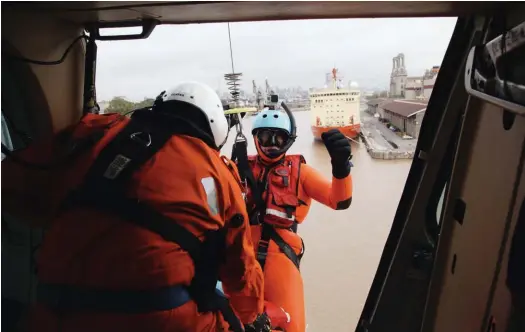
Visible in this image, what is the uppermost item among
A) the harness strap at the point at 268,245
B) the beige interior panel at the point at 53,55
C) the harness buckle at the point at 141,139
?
the beige interior panel at the point at 53,55

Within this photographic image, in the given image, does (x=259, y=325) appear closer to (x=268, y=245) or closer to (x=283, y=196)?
(x=268, y=245)

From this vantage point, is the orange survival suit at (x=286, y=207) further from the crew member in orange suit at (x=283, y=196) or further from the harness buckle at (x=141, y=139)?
the harness buckle at (x=141, y=139)

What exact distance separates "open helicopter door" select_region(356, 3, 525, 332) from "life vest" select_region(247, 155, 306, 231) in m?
0.75

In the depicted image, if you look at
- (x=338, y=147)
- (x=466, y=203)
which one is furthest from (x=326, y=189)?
(x=466, y=203)

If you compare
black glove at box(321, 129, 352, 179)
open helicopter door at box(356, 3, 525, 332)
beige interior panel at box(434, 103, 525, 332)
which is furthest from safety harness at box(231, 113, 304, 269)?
beige interior panel at box(434, 103, 525, 332)

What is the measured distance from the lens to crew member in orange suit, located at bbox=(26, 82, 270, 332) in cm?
106

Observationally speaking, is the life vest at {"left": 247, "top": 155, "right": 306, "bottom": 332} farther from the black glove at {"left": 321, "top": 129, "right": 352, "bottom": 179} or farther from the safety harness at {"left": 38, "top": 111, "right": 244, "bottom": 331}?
the safety harness at {"left": 38, "top": 111, "right": 244, "bottom": 331}

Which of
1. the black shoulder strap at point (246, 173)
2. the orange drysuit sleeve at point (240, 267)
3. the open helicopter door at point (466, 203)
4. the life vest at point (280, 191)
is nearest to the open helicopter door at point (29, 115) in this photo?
the orange drysuit sleeve at point (240, 267)

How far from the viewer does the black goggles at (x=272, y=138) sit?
258 centimetres

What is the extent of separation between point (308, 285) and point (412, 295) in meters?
3.57

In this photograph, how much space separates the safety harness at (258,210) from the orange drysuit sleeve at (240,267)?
850 mm

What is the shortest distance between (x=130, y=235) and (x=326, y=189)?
1.54 metres

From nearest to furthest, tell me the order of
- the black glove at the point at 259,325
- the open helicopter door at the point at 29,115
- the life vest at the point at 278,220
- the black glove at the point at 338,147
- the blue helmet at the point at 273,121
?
1. the open helicopter door at the point at 29,115
2. the black glove at the point at 259,325
3. the black glove at the point at 338,147
4. the life vest at the point at 278,220
5. the blue helmet at the point at 273,121

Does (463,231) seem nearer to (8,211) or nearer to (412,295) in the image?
(412,295)
